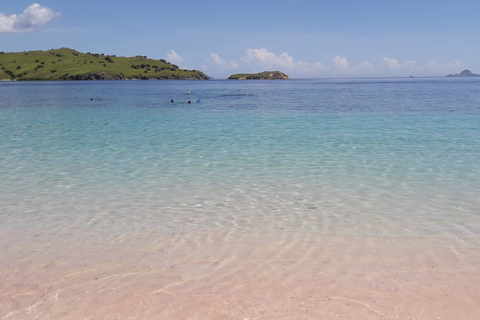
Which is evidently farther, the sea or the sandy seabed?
the sea

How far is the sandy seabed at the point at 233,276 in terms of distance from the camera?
620 cm

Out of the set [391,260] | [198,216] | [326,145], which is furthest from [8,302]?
[326,145]

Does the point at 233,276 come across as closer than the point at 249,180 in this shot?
Yes

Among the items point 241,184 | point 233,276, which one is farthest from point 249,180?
point 233,276

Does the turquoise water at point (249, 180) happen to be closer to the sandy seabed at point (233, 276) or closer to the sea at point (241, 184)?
the sea at point (241, 184)

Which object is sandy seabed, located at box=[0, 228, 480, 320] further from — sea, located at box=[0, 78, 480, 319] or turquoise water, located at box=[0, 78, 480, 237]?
turquoise water, located at box=[0, 78, 480, 237]

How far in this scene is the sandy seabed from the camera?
6195 millimetres

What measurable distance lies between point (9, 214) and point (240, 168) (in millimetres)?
8222

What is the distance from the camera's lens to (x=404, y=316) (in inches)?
235

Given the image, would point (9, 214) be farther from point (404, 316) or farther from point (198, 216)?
point (404, 316)

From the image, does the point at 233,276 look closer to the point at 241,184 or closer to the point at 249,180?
the point at 241,184

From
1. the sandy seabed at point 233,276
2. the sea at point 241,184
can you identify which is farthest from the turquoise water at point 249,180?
the sandy seabed at point 233,276

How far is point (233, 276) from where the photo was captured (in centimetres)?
728

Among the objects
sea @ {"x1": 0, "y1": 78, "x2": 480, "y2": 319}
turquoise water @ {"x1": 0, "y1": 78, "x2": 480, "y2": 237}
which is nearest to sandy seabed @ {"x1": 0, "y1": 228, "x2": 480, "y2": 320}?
sea @ {"x1": 0, "y1": 78, "x2": 480, "y2": 319}
